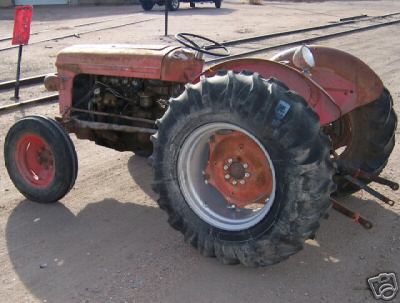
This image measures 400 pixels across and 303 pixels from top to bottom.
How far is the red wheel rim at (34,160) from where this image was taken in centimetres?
461

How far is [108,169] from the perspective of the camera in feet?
17.7

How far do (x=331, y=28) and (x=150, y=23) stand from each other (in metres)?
6.26

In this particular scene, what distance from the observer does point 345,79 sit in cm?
409

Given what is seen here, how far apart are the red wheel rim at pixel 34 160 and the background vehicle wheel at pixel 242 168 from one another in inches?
56.6

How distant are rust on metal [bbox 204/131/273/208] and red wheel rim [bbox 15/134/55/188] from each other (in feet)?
5.32

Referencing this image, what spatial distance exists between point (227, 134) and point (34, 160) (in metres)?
2.00

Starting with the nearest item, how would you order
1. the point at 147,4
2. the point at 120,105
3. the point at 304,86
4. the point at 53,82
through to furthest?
the point at 304,86 < the point at 120,105 < the point at 53,82 < the point at 147,4

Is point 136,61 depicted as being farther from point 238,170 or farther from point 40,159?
point 238,170

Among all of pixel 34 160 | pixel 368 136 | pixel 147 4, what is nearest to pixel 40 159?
pixel 34 160

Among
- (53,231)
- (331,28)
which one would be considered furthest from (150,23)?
(53,231)

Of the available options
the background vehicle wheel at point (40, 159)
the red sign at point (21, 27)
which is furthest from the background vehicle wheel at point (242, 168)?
the red sign at point (21, 27)

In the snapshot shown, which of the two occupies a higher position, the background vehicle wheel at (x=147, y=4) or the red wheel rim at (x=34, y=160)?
the red wheel rim at (x=34, y=160)

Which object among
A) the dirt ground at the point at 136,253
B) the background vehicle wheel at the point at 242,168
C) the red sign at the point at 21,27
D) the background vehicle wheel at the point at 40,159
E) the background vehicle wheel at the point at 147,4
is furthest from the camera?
the background vehicle wheel at the point at 147,4

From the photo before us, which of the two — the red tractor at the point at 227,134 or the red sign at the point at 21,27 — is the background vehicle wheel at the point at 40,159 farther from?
the red sign at the point at 21,27
